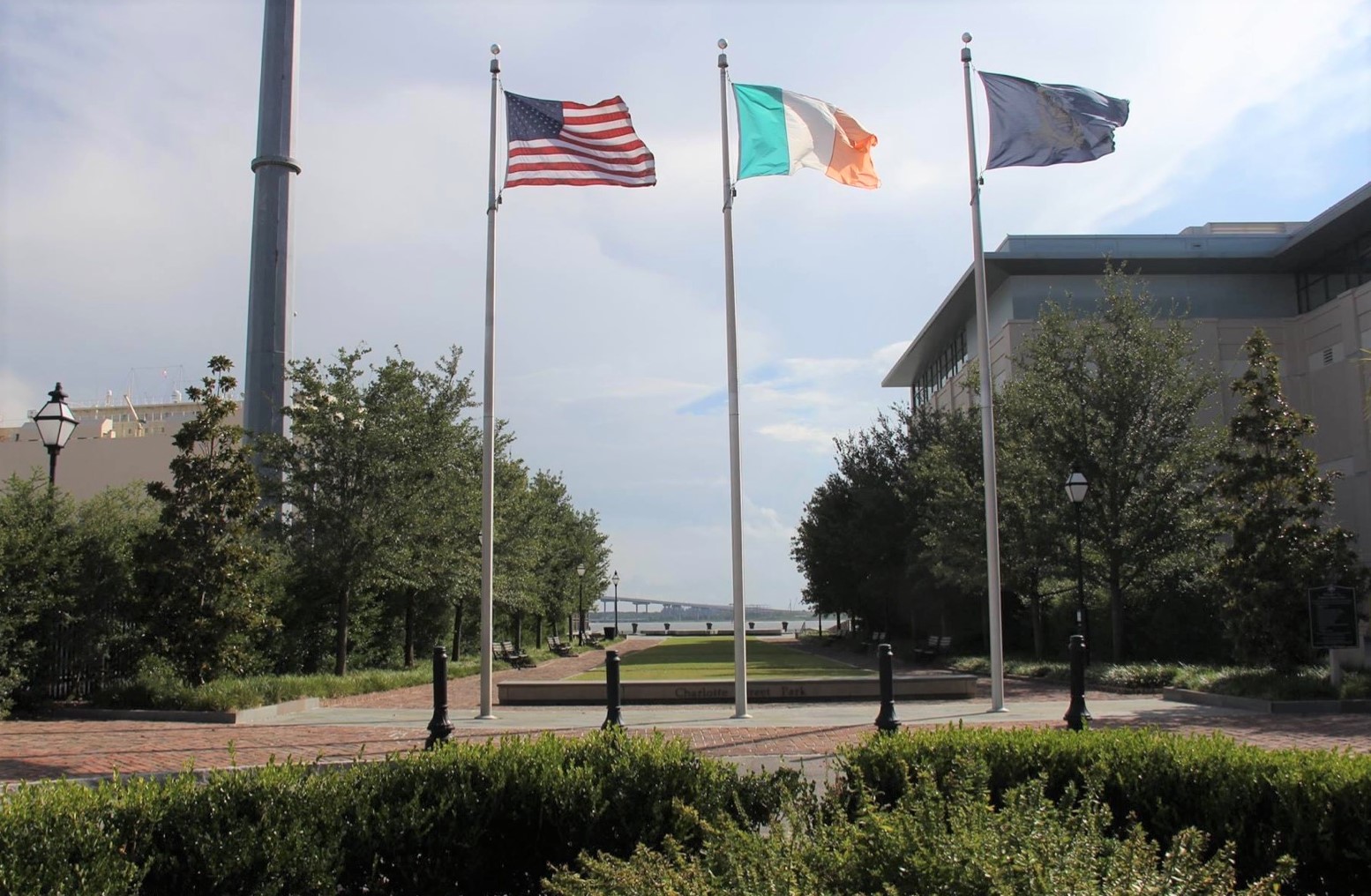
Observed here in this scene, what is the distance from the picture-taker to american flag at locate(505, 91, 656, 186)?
1580cm

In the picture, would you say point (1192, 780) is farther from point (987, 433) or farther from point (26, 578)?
point (26, 578)

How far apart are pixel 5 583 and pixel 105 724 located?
8.19ft

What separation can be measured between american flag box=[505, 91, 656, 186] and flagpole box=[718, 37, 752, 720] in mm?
1272

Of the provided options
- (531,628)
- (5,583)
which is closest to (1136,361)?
(5,583)

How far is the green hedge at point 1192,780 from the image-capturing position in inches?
216

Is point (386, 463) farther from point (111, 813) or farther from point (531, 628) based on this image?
point (531, 628)

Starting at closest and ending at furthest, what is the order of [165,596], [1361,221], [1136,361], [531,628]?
[165,596] → [1136,361] → [1361,221] → [531,628]

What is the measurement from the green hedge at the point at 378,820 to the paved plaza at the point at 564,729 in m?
3.53

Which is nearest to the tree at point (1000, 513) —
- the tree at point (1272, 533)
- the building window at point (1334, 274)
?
the tree at point (1272, 533)

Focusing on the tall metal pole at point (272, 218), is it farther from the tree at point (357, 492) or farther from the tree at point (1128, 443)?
the tree at point (1128, 443)

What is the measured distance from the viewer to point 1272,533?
1944cm

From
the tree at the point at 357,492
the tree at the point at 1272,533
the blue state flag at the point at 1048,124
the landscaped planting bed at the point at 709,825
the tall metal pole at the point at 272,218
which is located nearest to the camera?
the landscaped planting bed at the point at 709,825

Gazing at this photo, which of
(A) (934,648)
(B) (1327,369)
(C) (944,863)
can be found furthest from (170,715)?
(B) (1327,369)

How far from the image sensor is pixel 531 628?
1922 inches
